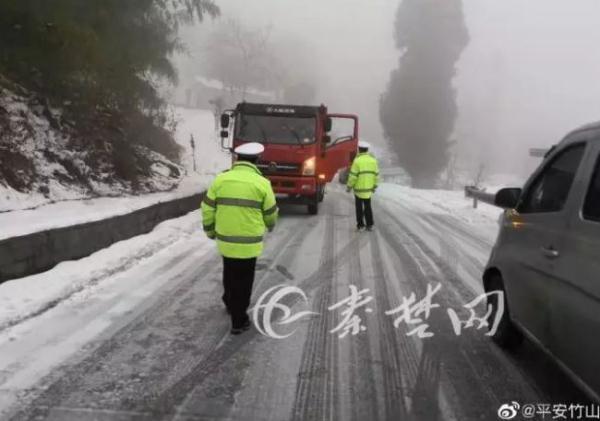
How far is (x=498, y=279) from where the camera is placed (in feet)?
16.4

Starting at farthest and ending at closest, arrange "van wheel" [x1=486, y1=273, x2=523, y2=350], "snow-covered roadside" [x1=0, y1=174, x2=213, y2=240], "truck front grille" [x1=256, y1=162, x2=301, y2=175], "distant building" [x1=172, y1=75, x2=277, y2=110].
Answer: "distant building" [x1=172, y1=75, x2=277, y2=110] < "truck front grille" [x1=256, y1=162, x2=301, y2=175] < "snow-covered roadside" [x1=0, y1=174, x2=213, y2=240] < "van wheel" [x1=486, y1=273, x2=523, y2=350]

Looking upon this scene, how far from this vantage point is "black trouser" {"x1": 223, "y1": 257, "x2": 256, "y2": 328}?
17.4ft

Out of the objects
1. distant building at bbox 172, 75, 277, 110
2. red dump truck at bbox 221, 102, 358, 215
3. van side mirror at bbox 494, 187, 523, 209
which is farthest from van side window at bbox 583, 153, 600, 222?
distant building at bbox 172, 75, 277, 110

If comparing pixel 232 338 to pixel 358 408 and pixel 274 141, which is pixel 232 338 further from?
pixel 274 141

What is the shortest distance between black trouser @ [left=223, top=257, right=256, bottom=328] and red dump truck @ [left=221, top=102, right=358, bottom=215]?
8.74 metres

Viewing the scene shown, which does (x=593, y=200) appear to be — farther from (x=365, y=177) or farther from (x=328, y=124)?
(x=328, y=124)

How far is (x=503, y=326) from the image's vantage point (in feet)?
16.2

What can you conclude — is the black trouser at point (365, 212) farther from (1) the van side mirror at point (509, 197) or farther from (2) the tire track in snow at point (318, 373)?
(1) the van side mirror at point (509, 197)

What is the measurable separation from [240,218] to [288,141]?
9.40 m

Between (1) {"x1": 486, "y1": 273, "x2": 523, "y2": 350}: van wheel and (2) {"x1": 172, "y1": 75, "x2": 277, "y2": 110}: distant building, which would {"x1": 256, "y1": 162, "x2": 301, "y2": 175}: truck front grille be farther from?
(2) {"x1": 172, "y1": 75, "x2": 277, "y2": 110}: distant building

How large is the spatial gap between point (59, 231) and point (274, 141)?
305 inches

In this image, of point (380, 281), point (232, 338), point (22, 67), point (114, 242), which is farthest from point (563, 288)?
point (22, 67)

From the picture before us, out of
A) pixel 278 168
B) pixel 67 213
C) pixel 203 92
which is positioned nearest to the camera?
pixel 67 213

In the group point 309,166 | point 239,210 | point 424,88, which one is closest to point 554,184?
point 239,210
